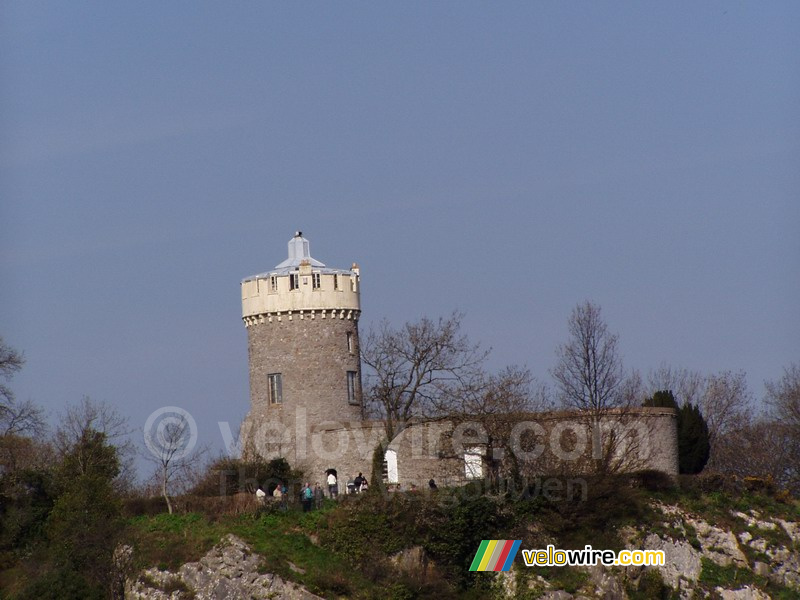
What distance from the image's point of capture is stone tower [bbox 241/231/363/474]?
2131 inches

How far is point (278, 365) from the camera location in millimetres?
54719

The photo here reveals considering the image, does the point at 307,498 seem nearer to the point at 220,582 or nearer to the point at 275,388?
the point at 220,582

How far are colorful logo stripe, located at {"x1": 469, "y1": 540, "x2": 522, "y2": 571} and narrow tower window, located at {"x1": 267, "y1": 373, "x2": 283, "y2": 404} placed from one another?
11.4 m

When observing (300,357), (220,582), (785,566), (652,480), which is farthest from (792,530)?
(220,582)

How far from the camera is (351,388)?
5519cm

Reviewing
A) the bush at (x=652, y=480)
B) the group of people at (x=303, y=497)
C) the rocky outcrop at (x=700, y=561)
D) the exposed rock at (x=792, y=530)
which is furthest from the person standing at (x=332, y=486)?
the exposed rock at (x=792, y=530)

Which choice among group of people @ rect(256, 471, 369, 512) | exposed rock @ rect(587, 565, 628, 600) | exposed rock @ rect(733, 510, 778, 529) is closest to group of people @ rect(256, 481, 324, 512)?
group of people @ rect(256, 471, 369, 512)

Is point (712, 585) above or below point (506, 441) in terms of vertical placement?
below

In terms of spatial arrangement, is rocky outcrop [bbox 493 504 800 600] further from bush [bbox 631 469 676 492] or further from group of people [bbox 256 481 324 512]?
group of people [bbox 256 481 324 512]

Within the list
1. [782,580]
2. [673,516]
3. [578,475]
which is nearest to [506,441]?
[578,475]

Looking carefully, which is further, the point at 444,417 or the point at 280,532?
the point at 444,417

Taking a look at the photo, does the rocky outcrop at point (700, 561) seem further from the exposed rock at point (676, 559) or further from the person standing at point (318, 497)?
the person standing at point (318, 497)

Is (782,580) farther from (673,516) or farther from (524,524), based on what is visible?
(524,524)

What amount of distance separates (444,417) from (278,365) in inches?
291
